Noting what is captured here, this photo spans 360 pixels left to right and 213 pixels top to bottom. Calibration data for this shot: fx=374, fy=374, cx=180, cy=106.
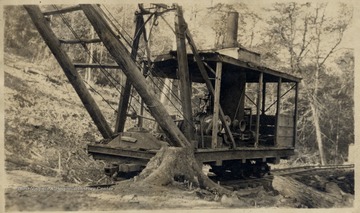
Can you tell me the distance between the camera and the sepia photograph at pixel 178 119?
6590mm

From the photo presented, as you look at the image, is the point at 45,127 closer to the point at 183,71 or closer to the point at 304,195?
the point at 183,71

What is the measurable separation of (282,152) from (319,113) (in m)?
11.3

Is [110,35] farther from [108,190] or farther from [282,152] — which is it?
[282,152]

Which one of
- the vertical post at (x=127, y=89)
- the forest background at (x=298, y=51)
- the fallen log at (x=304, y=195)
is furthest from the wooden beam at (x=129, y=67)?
the forest background at (x=298, y=51)

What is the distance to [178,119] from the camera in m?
12.4

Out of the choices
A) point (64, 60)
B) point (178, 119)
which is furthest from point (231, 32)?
point (64, 60)

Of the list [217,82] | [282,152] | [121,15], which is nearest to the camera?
[217,82]

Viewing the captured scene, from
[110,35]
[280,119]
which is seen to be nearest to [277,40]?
[280,119]

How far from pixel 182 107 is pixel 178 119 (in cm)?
457

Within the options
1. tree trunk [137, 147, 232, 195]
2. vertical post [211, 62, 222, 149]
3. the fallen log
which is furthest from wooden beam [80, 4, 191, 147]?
the fallen log

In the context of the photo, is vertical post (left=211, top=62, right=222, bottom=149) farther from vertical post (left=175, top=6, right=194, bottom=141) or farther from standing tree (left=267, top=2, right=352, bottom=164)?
standing tree (left=267, top=2, right=352, bottom=164)

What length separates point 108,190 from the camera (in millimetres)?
6074

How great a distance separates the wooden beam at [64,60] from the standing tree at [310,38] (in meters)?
15.1

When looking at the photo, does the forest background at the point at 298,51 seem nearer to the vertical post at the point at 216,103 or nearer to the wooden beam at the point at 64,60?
the wooden beam at the point at 64,60
